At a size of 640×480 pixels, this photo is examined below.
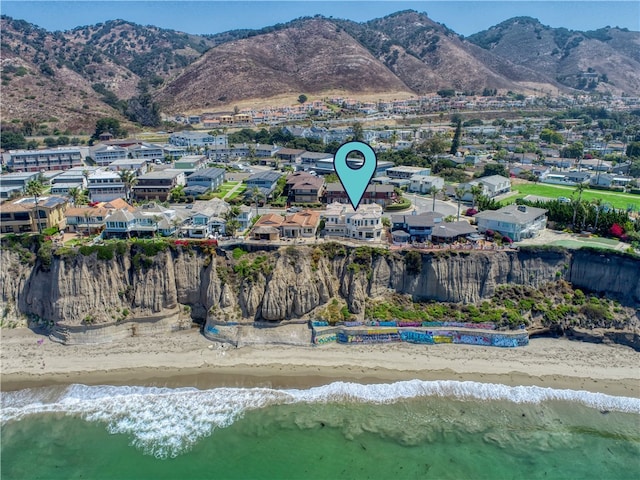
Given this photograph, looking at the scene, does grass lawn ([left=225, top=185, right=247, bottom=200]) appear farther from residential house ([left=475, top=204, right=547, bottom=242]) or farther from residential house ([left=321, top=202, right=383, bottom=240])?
residential house ([left=475, top=204, right=547, bottom=242])

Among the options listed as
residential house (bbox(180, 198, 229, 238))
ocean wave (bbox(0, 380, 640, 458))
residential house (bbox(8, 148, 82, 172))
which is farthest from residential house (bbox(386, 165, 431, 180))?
residential house (bbox(8, 148, 82, 172))

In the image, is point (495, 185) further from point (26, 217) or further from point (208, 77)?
point (208, 77)

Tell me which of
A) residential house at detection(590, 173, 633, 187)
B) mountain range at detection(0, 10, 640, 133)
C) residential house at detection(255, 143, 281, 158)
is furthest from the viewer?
mountain range at detection(0, 10, 640, 133)

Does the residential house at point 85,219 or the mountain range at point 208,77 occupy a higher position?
the mountain range at point 208,77

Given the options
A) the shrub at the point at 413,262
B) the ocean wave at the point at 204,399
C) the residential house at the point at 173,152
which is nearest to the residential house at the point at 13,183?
the residential house at the point at 173,152

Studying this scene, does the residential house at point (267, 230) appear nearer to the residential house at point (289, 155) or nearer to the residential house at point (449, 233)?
the residential house at point (449, 233)

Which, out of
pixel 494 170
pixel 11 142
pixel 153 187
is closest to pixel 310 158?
pixel 153 187

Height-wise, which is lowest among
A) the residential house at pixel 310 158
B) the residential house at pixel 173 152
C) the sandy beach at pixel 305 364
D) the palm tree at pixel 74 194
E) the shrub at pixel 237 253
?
the sandy beach at pixel 305 364

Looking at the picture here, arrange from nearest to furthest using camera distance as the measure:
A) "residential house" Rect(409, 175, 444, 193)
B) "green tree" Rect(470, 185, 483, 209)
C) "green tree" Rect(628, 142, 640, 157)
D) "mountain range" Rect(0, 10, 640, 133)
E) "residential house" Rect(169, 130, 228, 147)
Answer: "green tree" Rect(470, 185, 483, 209), "residential house" Rect(409, 175, 444, 193), "green tree" Rect(628, 142, 640, 157), "residential house" Rect(169, 130, 228, 147), "mountain range" Rect(0, 10, 640, 133)
